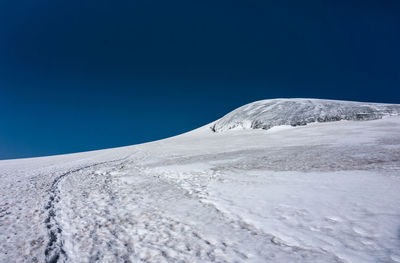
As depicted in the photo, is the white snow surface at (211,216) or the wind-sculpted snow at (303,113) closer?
the white snow surface at (211,216)

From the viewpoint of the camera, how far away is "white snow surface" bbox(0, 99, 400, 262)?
7.75ft

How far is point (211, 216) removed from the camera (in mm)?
3307

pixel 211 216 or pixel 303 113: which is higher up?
pixel 303 113

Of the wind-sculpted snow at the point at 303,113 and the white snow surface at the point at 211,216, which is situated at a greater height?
the wind-sculpted snow at the point at 303,113

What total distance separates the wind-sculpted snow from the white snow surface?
41.9ft

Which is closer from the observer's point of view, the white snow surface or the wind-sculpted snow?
the white snow surface

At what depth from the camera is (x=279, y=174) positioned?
5.66 meters

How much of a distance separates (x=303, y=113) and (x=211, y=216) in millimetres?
17708

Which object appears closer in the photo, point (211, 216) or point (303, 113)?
point (211, 216)

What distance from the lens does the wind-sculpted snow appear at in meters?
17.5

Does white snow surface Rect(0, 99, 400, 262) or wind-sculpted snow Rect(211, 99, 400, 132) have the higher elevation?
wind-sculpted snow Rect(211, 99, 400, 132)

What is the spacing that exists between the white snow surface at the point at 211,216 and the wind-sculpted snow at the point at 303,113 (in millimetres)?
12779

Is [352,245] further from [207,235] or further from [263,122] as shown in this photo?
[263,122]

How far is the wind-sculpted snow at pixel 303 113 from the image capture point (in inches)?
690
